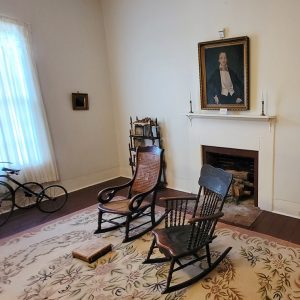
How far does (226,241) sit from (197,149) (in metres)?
1.63

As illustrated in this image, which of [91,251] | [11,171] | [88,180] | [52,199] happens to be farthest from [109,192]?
[88,180]

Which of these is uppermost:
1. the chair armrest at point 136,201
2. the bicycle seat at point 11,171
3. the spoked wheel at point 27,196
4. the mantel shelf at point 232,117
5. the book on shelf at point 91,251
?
the mantel shelf at point 232,117

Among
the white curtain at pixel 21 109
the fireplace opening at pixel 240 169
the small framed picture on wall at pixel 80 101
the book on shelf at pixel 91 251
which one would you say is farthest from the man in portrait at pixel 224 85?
the white curtain at pixel 21 109

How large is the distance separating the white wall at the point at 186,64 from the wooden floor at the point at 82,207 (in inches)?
8.9

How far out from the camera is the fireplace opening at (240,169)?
3678mm

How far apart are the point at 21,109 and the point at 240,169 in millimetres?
3430

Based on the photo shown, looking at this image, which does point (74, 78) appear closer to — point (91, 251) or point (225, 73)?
point (225, 73)

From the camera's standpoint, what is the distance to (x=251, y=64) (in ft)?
11.0

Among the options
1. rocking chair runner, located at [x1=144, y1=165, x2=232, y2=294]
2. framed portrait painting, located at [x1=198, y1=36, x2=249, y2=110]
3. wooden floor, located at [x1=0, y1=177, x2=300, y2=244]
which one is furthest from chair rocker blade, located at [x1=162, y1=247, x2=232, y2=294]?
framed portrait painting, located at [x1=198, y1=36, x2=249, y2=110]

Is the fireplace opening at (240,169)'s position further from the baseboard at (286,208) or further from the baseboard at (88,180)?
the baseboard at (88,180)

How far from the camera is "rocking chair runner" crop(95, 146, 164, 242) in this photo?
3.06 meters

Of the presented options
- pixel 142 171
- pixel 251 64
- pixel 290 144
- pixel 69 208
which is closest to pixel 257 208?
pixel 290 144

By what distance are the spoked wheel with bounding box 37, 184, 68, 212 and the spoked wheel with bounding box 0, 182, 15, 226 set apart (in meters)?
0.39

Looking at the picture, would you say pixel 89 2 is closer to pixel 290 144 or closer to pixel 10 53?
pixel 10 53
